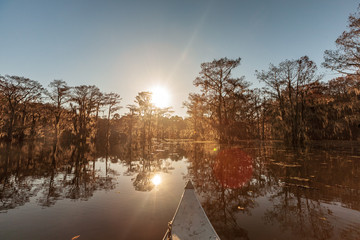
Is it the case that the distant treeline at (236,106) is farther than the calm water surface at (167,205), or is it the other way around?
the distant treeline at (236,106)

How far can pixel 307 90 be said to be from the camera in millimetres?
23984

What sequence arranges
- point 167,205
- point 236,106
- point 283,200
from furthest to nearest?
point 236,106 → point 283,200 → point 167,205

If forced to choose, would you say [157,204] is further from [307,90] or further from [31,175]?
[307,90]

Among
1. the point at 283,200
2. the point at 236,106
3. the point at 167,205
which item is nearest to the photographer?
the point at 167,205

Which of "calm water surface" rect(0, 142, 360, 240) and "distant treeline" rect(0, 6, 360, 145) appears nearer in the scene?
"calm water surface" rect(0, 142, 360, 240)

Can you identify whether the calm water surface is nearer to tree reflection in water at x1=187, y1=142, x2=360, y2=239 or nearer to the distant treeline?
tree reflection in water at x1=187, y1=142, x2=360, y2=239

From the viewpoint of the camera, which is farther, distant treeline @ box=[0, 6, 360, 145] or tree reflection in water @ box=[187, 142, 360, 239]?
distant treeline @ box=[0, 6, 360, 145]

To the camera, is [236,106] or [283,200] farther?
[236,106]

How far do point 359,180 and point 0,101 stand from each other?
45.1 m

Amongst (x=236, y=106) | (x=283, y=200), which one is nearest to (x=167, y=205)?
(x=283, y=200)

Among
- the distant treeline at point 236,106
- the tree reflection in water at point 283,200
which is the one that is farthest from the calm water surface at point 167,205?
the distant treeline at point 236,106

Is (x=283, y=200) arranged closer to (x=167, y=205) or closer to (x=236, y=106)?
(x=167, y=205)

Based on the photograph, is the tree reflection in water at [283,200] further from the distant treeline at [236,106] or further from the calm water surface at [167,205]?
the distant treeline at [236,106]

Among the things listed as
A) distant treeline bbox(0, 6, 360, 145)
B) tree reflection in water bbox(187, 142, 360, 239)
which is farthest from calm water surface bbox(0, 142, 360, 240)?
distant treeline bbox(0, 6, 360, 145)
